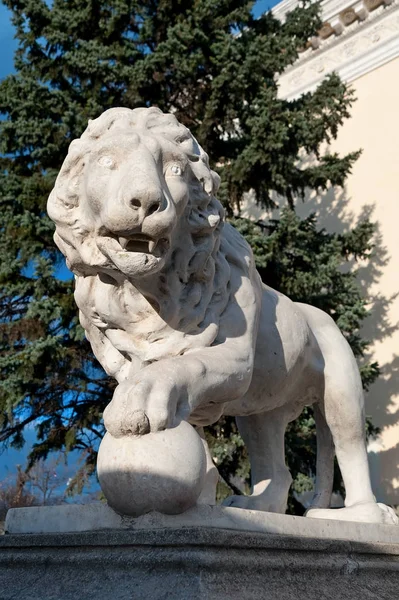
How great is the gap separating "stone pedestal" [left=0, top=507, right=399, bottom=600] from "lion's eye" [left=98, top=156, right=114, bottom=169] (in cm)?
111

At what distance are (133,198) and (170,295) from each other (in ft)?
1.54

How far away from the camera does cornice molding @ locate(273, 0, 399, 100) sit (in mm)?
13070

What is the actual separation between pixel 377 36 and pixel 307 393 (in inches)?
452

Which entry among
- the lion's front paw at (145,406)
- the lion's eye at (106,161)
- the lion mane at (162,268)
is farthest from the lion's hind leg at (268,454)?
the lion's eye at (106,161)

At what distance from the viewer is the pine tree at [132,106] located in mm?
8977

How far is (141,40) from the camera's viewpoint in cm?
1055

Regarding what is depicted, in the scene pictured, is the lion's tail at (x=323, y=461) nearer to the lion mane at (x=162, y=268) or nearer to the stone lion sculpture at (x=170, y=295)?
the stone lion sculpture at (x=170, y=295)

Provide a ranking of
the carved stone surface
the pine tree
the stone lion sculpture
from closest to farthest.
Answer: the carved stone surface
the stone lion sculpture
the pine tree

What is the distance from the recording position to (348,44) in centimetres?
1361

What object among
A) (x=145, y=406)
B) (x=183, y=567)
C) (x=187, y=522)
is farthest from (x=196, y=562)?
(x=145, y=406)

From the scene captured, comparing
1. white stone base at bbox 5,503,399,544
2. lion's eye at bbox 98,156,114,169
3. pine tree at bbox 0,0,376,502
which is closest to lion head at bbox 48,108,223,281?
lion's eye at bbox 98,156,114,169

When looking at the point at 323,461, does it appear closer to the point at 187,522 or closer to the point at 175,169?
the point at 187,522

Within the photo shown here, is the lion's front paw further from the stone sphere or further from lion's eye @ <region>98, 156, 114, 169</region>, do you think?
lion's eye @ <region>98, 156, 114, 169</region>

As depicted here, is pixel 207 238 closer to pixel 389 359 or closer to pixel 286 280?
pixel 286 280
